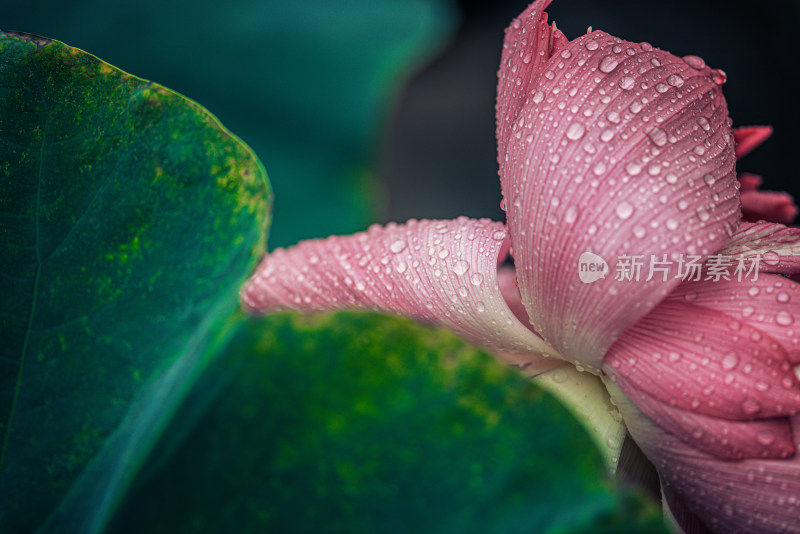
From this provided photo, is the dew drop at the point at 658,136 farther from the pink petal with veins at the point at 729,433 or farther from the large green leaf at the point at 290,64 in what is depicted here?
the large green leaf at the point at 290,64

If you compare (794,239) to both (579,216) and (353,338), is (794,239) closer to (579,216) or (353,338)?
(579,216)

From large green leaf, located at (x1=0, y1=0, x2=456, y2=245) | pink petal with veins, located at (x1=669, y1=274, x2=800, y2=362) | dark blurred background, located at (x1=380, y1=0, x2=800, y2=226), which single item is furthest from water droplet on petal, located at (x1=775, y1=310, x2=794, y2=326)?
dark blurred background, located at (x1=380, y1=0, x2=800, y2=226)

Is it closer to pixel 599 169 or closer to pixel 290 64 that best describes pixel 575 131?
pixel 599 169

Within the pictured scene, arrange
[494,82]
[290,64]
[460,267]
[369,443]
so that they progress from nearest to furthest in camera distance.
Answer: [369,443] < [460,267] < [290,64] < [494,82]

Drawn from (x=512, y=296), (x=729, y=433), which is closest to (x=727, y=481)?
(x=729, y=433)

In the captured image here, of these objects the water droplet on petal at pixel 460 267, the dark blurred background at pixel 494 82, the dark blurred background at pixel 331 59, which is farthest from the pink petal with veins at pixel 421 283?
the dark blurred background at pixel 494 82

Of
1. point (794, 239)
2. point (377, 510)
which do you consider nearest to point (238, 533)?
point (377, 510)
